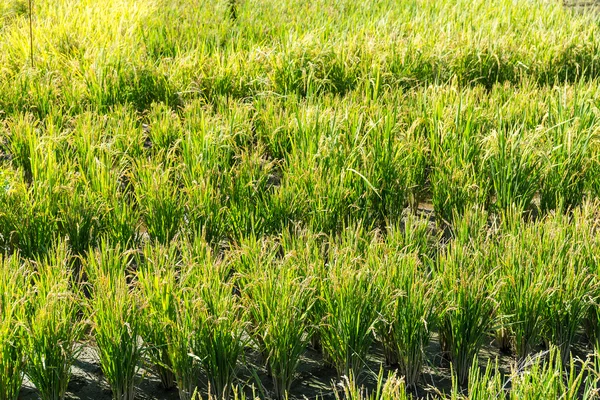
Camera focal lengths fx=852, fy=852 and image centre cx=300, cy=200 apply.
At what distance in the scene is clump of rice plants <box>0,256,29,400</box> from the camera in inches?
94.5

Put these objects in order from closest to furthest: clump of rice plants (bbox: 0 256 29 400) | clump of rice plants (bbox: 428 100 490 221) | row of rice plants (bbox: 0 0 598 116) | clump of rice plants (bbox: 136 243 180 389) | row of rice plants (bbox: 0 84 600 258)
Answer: clump of rice plants (bbox: 0 256 29 400)
clump of rice plants (bbox: 136 243 180 389)
row of rice plants (bbox: 0 84 600 258)
clump of rice plants (bbox: 428 100 490 221)
row of rice plants (bbox: 0 0 598 116)

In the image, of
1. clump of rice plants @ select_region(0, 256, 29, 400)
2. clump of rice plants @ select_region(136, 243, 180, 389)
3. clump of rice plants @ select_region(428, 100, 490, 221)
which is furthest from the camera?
clump of rice plants @ select_region(428, 100, 490, 221)

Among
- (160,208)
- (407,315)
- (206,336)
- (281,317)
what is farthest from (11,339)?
(407,315)

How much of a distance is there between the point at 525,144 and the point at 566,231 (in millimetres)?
686

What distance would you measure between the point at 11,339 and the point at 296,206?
1.25 meters

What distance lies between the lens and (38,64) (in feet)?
15.3

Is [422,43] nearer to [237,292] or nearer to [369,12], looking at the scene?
[369,12]

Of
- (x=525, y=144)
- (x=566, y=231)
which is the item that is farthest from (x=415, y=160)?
(x=566, y=231)

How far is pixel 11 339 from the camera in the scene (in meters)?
2.46

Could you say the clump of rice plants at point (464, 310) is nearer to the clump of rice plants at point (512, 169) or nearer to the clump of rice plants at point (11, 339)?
the clump of rice plants at point (512, 169)

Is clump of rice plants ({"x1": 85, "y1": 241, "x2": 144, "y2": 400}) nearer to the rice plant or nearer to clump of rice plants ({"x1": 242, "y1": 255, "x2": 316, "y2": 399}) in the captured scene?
the rice plant

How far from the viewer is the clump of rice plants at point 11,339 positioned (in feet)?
7.88

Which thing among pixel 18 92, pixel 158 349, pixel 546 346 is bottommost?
pixel 546 346

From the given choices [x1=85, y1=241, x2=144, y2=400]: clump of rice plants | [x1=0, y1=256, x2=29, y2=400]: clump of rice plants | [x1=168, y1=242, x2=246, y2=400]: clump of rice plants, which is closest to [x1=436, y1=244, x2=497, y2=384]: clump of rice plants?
[x1=168, y1=242, x2=246, y2=400]: clump of rice plants
